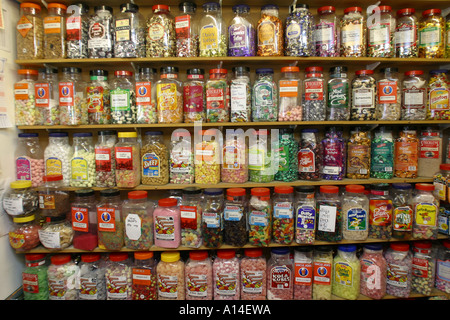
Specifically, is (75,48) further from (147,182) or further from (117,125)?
(147,182)

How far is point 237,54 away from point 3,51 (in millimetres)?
1585

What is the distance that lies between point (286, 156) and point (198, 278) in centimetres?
104

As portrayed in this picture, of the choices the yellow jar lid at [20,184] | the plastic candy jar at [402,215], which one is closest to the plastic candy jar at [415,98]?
the plastic candy jar at [402,215]

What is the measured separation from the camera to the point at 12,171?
200cm

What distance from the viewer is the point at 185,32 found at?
1.93 m

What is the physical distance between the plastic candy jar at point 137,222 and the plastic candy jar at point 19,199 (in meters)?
0.63

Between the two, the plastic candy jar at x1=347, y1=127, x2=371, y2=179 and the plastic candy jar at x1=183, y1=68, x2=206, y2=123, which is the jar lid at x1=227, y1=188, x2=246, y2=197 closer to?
the plastic candy jar at x1=183, y1=68, x2=206, y2=123

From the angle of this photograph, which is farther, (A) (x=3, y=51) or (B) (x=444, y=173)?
(B) (x=444, y=173)

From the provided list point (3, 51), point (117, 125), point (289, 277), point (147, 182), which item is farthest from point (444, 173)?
point (3, 51)

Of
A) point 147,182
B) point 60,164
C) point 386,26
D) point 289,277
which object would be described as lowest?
point 289,277

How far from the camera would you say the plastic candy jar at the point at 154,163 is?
1.96m

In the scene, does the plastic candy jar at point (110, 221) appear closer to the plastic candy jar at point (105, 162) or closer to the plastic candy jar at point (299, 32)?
the plastic candy jar at point (105, 162)

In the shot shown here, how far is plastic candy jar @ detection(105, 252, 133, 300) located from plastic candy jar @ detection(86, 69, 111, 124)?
972mm

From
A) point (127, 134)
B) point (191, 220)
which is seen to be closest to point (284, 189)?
point (191, 220)
